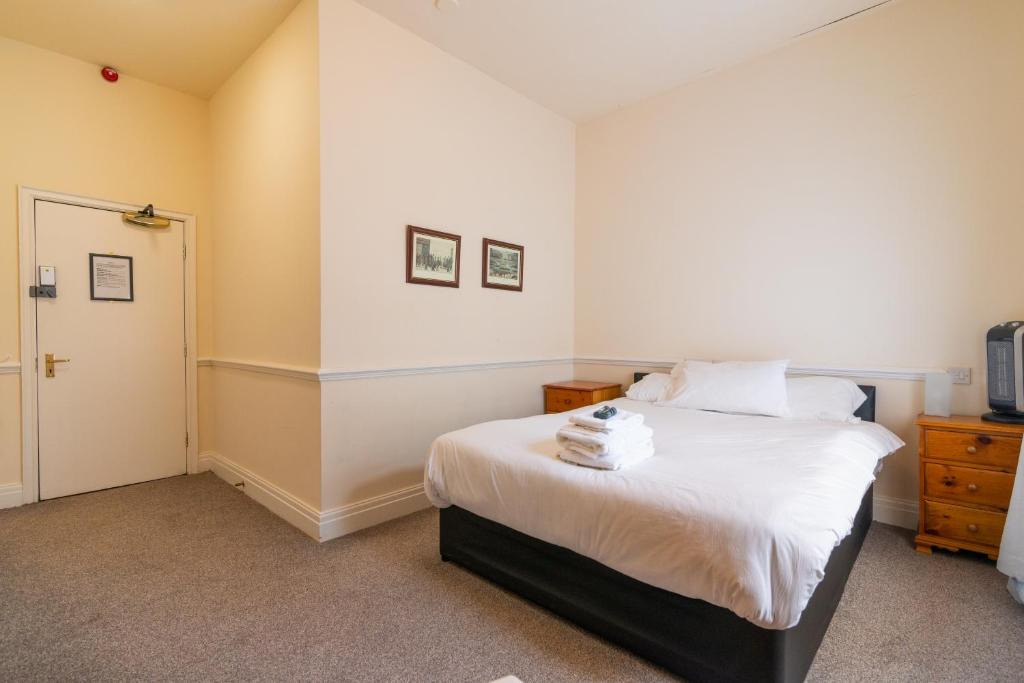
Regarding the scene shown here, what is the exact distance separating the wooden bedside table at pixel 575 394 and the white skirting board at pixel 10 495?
3.80m

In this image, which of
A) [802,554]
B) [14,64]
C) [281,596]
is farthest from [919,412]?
[14,64]

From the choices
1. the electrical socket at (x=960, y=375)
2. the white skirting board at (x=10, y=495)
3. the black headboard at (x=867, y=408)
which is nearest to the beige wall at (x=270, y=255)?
the white skirting board at (x=10, y=495)

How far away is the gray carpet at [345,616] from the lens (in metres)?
1.61

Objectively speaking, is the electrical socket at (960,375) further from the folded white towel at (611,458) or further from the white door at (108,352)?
the white door at (108,352)

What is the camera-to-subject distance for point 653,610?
157cm

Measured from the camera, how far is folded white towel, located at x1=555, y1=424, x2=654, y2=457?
69.7 inches

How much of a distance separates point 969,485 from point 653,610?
2.00 meters

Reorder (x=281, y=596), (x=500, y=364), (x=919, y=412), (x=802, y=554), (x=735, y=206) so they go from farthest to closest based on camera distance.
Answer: (x=500, y=364), (x=735, y=206), (x=919, y=412), (x=281, y=596), (x=802, y=554)

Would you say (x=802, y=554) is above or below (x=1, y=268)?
below

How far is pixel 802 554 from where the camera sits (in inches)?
49.3

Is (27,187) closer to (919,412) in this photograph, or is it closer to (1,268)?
(1,268)

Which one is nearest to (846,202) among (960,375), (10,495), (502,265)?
(960,375)

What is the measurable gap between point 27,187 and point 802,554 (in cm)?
477

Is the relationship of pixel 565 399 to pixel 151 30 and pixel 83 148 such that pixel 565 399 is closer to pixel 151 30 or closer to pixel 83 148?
pixel 151 30
